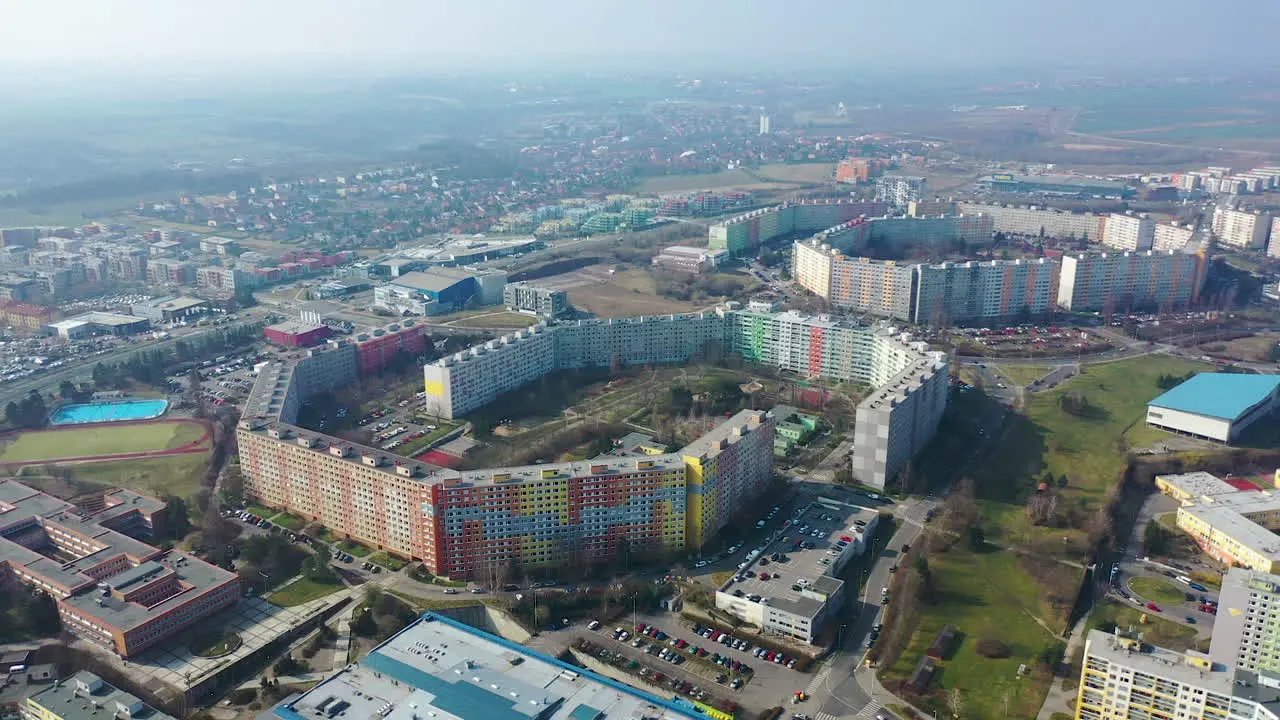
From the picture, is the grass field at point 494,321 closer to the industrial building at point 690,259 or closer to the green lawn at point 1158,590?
the industrial building at point 690,259

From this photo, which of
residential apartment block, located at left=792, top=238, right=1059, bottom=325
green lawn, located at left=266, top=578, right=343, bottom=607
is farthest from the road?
residential apartment block, located at left=792, top=238, right=1059, bottom=325

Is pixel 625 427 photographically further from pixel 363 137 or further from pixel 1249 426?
pixel 363 137

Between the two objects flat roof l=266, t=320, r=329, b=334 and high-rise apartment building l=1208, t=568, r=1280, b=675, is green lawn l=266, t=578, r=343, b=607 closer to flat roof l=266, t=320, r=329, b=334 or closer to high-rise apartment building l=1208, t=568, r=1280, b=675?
high-rise apartment building l=1208, t=568, r=1280, b=675

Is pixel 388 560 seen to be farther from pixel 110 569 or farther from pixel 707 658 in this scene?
pixel 707 658

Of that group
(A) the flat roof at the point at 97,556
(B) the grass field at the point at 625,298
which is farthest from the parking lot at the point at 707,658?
(B) the grass field at the point at 625,298

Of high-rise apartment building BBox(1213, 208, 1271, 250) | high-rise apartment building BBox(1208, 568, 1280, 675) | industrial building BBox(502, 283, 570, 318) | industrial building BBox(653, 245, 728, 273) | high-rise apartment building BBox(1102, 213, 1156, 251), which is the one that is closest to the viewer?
high-rise apartment building BBox(1208, 568, 1280, 675)
